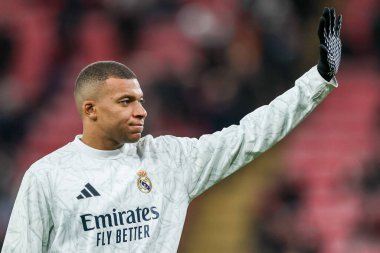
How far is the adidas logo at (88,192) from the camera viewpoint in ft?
11.3

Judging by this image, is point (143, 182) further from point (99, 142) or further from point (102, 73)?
point (102, 73)

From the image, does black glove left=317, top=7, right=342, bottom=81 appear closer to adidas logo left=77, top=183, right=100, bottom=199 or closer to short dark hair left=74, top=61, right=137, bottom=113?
short dark hair left=74, top=61, right=137, bottom=113

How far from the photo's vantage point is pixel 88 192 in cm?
345

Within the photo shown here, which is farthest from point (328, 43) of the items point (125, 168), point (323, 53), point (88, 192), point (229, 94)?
point (229, 94)

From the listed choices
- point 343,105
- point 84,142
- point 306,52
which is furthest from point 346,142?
point 84,142

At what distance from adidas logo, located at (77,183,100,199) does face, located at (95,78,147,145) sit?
0.74 ft

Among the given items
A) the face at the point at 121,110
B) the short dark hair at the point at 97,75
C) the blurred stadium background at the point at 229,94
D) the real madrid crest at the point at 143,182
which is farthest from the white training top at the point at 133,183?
the blurred stadium background at the point at 229,94

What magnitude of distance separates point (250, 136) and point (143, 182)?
0.48 metres

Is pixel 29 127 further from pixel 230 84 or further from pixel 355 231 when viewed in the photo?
pixel 355 231

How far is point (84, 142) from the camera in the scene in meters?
3.61

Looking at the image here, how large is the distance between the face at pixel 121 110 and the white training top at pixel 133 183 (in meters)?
0.12

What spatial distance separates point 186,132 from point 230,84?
706mm

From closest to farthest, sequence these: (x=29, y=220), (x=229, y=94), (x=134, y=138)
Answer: (x=29, y=220), (x=134, y=138), (x=229, y=94)

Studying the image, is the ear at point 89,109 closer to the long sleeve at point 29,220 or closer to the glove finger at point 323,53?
the long sleeve at point 29,220
